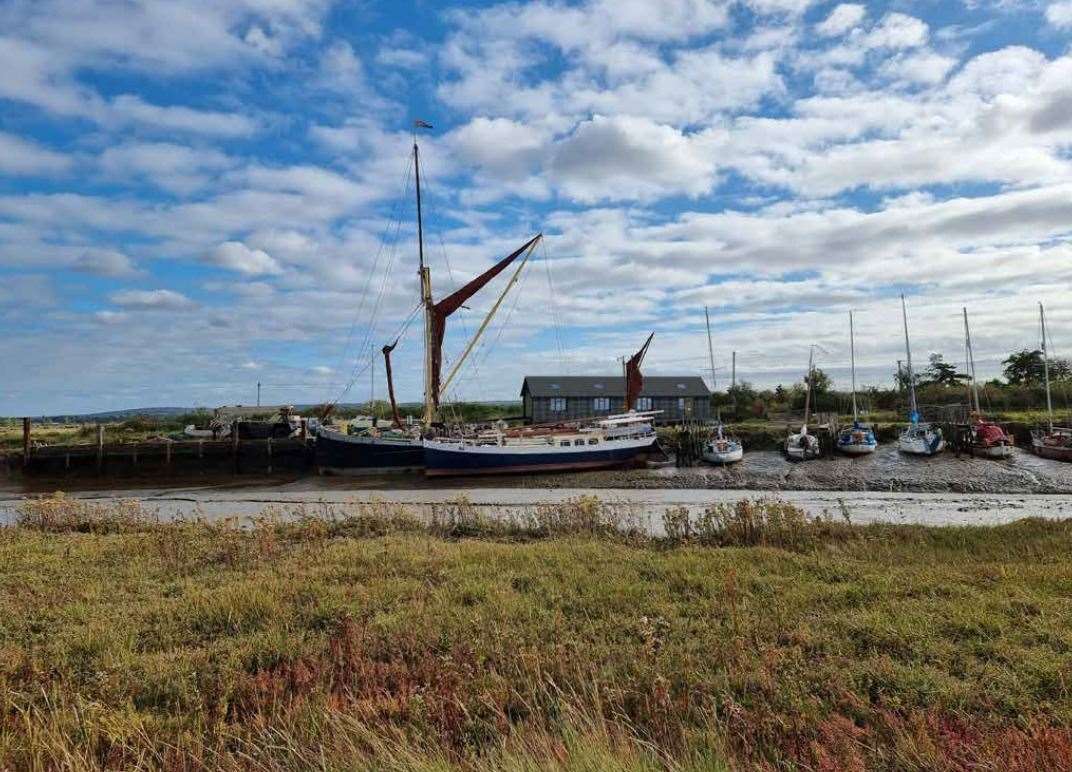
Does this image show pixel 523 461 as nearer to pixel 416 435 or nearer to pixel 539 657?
pixel 416 435

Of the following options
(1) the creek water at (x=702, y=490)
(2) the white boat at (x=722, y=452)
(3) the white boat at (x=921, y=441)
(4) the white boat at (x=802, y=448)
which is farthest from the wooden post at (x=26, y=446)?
(3) the white boat at (x=921, y=441)

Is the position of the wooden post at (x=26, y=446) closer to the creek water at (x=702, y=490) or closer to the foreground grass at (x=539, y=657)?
the creek water at (x=702, y=490)

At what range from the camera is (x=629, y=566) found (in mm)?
10492

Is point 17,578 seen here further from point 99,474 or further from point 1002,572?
point 99,474

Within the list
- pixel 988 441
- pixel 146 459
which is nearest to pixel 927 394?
pixel 988 441

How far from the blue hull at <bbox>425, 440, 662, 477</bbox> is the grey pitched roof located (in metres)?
16.6

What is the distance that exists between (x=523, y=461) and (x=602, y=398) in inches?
807

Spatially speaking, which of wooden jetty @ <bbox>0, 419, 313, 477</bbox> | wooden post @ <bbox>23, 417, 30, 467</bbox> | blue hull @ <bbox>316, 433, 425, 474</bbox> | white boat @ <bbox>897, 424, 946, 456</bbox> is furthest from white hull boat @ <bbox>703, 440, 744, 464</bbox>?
wooden post @ <bbox>23, 417, 30, 467</bbox>

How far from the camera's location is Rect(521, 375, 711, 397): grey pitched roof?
189ft

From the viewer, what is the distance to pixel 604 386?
59.0 metres

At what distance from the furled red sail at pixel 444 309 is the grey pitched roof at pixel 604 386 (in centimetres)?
1723

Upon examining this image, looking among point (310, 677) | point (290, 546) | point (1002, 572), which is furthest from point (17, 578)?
point (1002, 572)

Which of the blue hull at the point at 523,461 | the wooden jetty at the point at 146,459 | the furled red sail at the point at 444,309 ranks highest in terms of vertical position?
the furled red sail at the point at 444,309

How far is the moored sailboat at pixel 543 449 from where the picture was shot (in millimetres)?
36750
